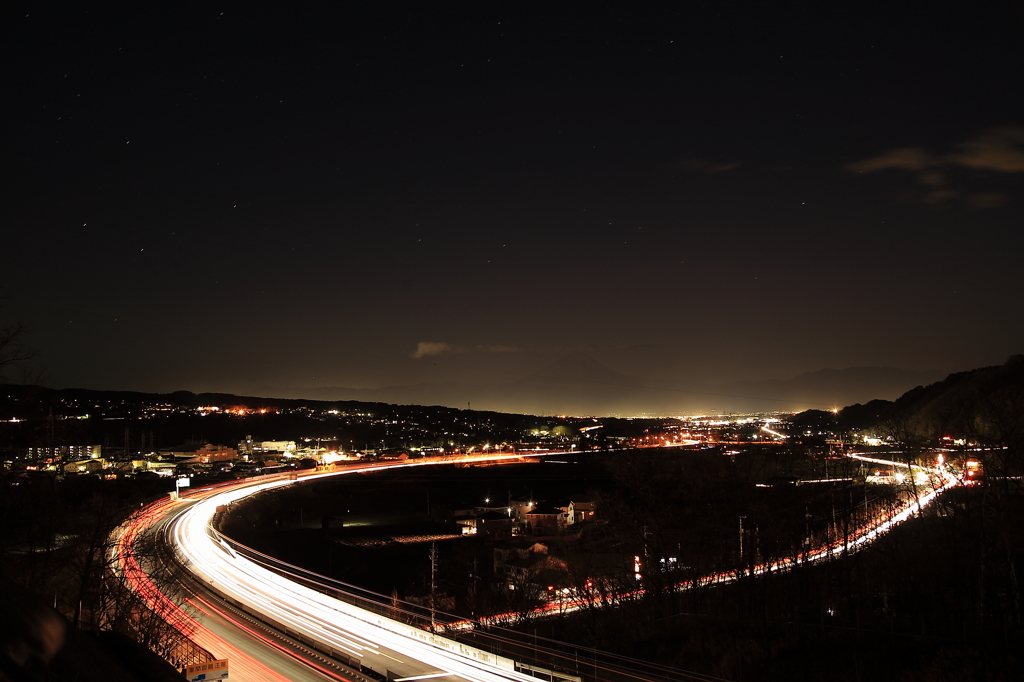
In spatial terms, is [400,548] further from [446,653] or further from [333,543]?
[446,653]

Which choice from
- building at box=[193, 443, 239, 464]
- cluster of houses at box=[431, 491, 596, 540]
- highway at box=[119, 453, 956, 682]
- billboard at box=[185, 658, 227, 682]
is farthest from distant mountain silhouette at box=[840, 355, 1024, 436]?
building at box=[193, 443, 239, 464]

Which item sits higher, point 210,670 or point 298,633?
point 210,670

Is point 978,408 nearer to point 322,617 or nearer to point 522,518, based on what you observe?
point 522,518

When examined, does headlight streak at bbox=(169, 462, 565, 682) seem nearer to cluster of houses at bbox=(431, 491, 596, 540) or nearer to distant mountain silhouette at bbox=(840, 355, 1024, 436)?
distant mountain silhouette at bbox=(840, 355, 1024, 436)

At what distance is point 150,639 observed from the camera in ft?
40.5

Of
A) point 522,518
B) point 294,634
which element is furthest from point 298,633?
point 522,518

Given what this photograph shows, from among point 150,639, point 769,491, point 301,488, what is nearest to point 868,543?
point 769,491

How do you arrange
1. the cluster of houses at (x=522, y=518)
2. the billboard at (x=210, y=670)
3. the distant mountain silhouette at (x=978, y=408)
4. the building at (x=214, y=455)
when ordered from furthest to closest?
the building at (x=214, y=455)
the cluster of houses at (x=522, y=518)
the distant mountain silhouette at (x=978, y=408)
the billboard at (x=210, y=670)

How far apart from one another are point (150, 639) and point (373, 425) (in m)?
156

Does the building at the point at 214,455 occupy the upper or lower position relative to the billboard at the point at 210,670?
lower

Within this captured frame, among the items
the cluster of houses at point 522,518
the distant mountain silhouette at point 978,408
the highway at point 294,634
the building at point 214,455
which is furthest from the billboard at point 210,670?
the building at point 214,455

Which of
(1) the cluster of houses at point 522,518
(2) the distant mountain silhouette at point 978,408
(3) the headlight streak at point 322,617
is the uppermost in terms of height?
(2) the distant mountain silhouette at point 978,408

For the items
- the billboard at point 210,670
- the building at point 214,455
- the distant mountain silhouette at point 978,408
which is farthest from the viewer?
the building at point 214,455

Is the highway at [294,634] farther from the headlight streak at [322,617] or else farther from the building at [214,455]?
the building at [214,455]
